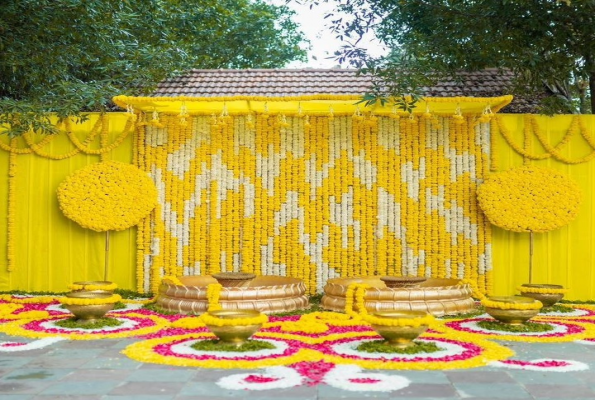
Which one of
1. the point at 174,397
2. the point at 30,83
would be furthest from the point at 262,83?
the point at 174,397

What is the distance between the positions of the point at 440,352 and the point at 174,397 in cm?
220

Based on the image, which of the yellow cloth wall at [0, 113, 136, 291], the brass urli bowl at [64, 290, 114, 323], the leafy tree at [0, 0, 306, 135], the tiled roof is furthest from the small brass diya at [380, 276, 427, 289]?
the leafy tree at [0, 0, 306, 135]

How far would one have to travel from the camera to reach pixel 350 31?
10008mm

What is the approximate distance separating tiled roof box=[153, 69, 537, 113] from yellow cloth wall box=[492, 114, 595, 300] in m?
0.53

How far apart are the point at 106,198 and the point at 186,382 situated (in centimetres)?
497

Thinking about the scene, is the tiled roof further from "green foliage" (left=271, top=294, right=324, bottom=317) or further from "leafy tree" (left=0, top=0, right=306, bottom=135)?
"green foliage" (left=271, top=294, right=324, bottom=317)

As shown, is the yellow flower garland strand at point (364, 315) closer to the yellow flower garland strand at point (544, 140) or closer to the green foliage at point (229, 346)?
the green foliage at point (229, 346)

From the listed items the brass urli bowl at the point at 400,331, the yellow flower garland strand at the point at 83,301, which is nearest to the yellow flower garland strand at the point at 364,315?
the brass urli bowl at the point at 400,331

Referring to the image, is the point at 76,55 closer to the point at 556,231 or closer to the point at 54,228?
the point at 54,228

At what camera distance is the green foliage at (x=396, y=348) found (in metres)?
5.55

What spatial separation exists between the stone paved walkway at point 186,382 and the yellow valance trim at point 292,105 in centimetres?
377

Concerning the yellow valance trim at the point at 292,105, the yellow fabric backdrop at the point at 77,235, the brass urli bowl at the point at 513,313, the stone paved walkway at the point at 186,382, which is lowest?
the stone paved walkway at the point at 186,382

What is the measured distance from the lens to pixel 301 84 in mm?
10242

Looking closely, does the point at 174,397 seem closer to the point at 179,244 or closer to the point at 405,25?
the point at 179,244
